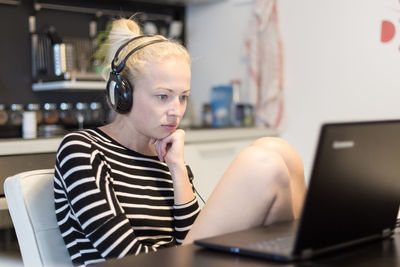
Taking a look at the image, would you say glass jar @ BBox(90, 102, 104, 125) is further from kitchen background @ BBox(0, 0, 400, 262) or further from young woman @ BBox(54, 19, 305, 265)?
young woman @ BBox(54, 19, 305, 265)

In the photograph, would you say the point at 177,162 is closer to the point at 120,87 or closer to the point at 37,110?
the point at 120,87

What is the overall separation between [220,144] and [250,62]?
519mm

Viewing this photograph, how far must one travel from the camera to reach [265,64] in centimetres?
299

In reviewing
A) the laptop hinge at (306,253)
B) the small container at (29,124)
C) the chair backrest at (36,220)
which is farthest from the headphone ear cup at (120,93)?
the small container at (29,124)

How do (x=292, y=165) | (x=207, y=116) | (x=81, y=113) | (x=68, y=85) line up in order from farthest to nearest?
(x=207, y=116) < (x=81, y=113) < (x=68, y=85) < (x=292, y=165)

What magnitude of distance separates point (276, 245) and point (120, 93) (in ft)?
2.05

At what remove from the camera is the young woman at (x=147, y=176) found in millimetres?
1041

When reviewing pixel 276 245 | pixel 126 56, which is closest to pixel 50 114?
pixel 126 56

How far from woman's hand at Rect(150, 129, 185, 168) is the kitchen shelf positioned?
52.1 inches

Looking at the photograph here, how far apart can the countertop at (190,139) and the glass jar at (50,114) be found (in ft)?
1.76

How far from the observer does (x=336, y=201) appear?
795 mm

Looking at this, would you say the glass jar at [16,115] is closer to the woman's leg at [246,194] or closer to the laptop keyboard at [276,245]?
the woman's leg at [246,194]

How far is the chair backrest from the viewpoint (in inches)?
48.3

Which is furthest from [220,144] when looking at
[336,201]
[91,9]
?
[336,201]
